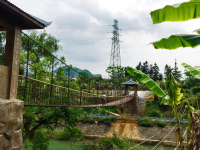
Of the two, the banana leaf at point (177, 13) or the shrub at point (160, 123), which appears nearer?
the banana leaf at point (177, 13)

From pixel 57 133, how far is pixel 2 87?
25.4 ft

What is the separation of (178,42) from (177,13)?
0.27m

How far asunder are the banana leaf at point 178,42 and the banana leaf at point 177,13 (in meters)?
0.18

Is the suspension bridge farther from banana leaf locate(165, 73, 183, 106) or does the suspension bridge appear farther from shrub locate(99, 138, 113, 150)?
banana leaf locate(165, 73, 183, 106)

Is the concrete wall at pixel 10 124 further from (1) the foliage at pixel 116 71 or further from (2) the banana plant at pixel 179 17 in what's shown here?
(1) the foliage at pixel 116 71

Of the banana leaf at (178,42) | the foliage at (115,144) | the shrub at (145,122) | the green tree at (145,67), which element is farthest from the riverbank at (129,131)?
the green tree at (145,67)

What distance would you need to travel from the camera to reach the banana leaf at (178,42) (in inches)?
64.8

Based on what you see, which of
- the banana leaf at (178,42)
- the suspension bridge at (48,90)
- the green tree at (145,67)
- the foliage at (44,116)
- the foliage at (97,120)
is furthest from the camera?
the green tree at (145,67)

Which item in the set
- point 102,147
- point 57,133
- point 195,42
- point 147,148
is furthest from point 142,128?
point 195,42

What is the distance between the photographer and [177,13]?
1763 mm

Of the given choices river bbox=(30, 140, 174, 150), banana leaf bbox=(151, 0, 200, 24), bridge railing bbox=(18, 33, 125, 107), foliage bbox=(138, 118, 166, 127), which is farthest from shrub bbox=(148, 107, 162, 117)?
banana leaf bbox=(151, 0, 200, 24)

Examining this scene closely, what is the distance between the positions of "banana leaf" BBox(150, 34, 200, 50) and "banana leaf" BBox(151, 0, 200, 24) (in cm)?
18

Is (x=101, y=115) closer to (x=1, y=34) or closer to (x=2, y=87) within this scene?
(x=1, y=34)

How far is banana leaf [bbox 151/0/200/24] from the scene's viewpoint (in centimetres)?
170
